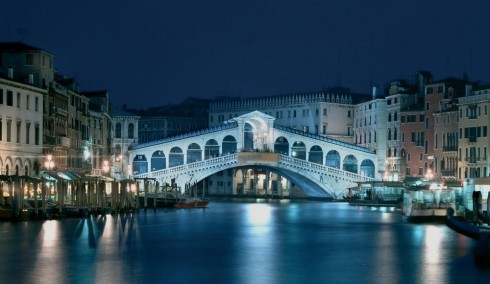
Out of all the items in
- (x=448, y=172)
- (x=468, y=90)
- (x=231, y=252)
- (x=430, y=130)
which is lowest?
(x=231, y=252)

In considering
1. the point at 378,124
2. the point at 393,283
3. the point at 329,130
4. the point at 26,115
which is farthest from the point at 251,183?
the point at 393,283

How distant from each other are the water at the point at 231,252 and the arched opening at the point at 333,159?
40115mm

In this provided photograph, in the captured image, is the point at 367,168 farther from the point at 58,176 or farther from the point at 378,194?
the point at 58,176

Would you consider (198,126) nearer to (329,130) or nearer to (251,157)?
(329,130)

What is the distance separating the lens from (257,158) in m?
72.9

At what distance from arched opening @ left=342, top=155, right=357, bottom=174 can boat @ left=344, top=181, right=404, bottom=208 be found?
9.86 metres

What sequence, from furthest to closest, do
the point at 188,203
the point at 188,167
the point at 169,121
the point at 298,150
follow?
1. the point at 169,121
2. the point at 298,150
3. the point at 188,167
4. the point at 188,203

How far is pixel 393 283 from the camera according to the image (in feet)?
67.4

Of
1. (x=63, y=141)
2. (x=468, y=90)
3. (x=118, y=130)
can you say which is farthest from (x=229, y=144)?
(x=63, y=141)

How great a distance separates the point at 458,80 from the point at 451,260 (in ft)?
138

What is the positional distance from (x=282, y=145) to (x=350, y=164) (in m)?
4.85

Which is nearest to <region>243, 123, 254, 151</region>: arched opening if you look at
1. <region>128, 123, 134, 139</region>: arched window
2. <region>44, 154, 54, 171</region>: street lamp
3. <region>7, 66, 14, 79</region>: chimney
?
<region>128, 123, 134, 139</region>: arched window

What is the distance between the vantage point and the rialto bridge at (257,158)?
2822 inches

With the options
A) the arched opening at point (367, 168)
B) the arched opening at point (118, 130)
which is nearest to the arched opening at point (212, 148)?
the arched opening at point (118, 130)
